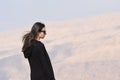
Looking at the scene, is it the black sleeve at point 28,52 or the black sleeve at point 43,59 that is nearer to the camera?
the black sleeve at point 43,59

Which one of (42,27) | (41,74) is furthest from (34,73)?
(42,27)

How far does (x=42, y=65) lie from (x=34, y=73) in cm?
18

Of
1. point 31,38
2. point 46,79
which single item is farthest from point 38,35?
point 46,79

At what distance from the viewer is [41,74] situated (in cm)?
789

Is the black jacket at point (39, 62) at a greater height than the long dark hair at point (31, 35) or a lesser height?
lesser

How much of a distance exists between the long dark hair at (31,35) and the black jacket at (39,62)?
0.25 feet

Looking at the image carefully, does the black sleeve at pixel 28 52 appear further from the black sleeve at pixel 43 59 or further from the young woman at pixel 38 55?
the black sleeve at pixel 43 59

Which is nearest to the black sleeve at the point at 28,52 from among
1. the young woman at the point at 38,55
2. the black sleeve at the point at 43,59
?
the young woman at the point at 38,55

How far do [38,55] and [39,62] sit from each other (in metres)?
0.11

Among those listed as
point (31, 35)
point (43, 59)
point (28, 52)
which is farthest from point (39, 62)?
point (31, 35)

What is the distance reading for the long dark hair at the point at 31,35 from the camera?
A: 8.02 meters

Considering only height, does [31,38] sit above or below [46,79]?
above

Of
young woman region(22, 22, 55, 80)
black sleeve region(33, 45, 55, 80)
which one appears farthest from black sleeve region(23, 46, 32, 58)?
black sleeve region(33, 45, 55, 80)

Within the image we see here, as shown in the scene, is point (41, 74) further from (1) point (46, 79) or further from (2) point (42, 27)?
(2) point (42, 27)
